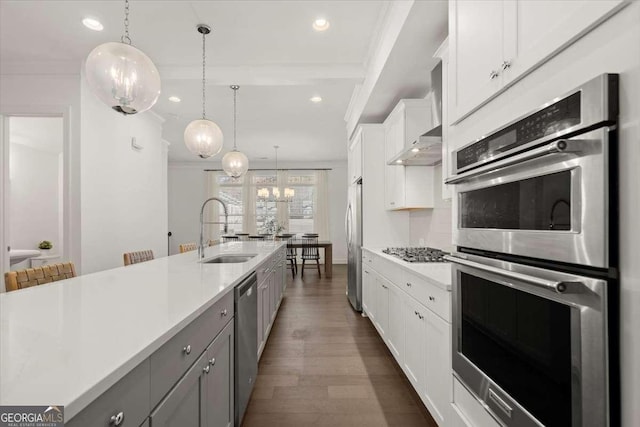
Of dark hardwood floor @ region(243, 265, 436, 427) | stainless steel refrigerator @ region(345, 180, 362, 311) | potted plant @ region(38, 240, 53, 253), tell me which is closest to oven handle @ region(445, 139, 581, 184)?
dark hardwood floor @ region(243, 265, 436, 427)

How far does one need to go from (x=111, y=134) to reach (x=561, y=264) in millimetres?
4881

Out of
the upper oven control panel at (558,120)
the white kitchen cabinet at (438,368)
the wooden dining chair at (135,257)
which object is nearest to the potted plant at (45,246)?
the wooden dining chair at (135,257)

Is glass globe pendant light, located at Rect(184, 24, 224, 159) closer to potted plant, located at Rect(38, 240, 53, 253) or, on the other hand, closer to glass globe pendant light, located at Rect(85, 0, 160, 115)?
glass globe pendant light, located at Rect(85, 0, 160, 115)

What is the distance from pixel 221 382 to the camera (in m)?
1.40

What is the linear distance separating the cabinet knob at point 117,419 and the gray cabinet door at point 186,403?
151 mm

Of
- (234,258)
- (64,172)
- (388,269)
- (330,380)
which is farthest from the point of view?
(64,172)

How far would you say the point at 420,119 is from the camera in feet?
10.2

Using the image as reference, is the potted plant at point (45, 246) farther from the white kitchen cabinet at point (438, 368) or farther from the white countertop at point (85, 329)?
the white kitchen cabinet at point (438, 368)

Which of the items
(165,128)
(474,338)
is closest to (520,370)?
(474,338)

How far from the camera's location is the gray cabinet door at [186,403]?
0.87 m

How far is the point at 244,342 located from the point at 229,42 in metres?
2.91

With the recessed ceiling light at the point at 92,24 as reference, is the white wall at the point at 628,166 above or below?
below

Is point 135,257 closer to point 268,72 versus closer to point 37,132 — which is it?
point 268,72

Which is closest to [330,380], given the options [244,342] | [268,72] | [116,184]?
[244,342]
